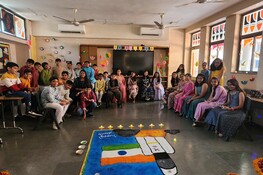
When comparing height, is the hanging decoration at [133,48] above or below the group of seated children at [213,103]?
above

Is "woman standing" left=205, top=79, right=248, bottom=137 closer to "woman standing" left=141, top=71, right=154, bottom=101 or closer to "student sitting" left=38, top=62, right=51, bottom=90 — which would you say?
"woman standing" left=141, top=71, right=154, bottom=101

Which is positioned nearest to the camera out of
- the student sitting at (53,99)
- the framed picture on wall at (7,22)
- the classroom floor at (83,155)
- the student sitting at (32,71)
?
the classroom floor at (83,155)

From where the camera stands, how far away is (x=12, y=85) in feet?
12.4

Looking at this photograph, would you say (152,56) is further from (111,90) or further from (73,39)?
(73,39)

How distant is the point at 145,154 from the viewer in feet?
8.43

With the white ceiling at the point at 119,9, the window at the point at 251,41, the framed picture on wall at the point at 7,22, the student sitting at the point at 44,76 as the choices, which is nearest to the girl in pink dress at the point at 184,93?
the window at the point at 251,41

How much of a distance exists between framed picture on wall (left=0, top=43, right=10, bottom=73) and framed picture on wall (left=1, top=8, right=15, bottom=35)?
446mm

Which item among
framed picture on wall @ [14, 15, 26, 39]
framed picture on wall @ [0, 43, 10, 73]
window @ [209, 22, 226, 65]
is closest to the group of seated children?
window @ [209, 22, 226, 65]

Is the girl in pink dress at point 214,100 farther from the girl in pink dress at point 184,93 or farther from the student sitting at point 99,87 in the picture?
the student sitting at point 99,87

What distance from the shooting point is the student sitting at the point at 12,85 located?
3.75 m

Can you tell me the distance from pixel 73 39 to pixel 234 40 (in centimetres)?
598

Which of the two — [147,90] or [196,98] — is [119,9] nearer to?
[147,90]

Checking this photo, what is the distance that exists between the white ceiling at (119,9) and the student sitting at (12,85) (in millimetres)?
1989

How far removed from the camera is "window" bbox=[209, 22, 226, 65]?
5.69 meters
